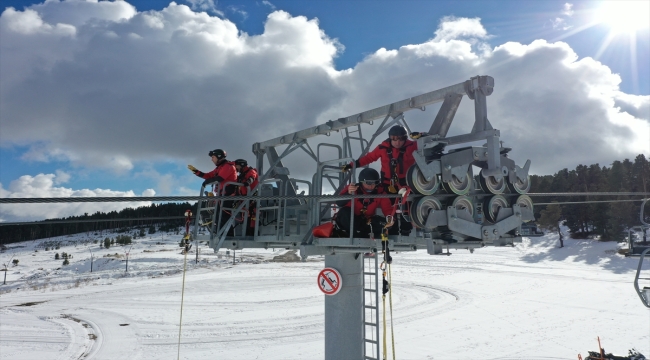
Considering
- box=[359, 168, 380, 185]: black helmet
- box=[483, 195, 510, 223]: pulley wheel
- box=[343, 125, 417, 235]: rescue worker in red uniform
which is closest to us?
box=[483, 195, 510, 223]: pulley wheel

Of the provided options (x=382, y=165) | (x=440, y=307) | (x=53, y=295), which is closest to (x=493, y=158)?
(x=382, y=165)

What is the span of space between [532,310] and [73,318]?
935 inches

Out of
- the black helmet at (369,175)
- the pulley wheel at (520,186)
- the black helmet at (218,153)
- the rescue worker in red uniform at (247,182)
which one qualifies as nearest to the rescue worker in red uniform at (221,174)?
the black helmet at (218,153)

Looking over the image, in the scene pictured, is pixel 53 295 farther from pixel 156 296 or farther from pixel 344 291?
pixel 344 291

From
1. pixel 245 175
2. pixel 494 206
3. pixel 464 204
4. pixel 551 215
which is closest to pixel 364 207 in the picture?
pixel 464 204

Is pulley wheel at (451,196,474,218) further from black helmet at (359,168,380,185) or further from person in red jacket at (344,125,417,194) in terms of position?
black helmet at (359,168,380,185)

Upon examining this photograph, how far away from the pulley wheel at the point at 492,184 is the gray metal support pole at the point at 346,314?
3.63 meters

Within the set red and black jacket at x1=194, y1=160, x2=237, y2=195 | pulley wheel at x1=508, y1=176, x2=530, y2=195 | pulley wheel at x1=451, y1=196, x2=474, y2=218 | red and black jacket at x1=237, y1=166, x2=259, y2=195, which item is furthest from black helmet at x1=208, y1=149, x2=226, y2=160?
pulley wheel at x1=508, y1=176, x2=530, y2=195

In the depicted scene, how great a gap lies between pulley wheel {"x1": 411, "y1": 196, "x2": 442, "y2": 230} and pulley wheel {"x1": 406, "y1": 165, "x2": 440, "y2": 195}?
0.31ft

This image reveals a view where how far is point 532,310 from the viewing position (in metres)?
21.3

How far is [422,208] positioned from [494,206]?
4.06 ft

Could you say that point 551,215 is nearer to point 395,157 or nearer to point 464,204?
point 395,157

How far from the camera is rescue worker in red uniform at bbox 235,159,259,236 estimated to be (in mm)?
9219

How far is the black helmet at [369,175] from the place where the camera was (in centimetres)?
682
